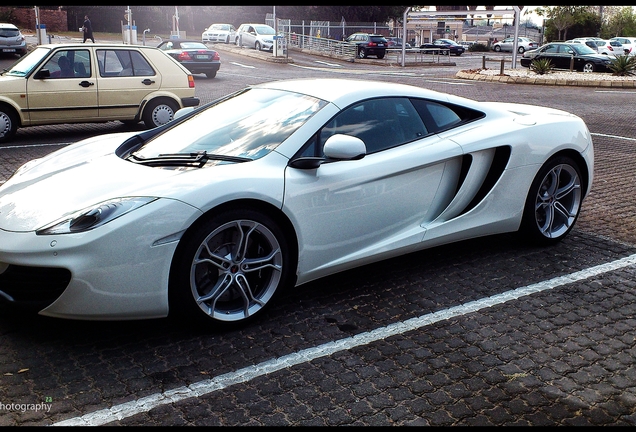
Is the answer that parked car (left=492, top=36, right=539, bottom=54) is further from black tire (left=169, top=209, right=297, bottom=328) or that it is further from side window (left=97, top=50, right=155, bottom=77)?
black tire (left=169, top=209, right=297, bottom=328)

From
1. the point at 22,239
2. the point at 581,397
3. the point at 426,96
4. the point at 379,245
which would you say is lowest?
the point at 581,397

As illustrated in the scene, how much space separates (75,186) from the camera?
3.99m

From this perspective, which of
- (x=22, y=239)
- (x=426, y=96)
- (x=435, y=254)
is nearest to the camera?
(x=22, y=239)

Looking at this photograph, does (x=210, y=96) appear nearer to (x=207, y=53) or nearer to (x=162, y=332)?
(x=207, y=53)

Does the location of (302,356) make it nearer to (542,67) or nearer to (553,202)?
(553,202)

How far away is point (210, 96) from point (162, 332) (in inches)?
563

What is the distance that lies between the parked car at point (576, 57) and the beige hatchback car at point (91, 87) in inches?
895

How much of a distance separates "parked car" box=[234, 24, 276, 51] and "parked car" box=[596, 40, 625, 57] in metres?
19.3

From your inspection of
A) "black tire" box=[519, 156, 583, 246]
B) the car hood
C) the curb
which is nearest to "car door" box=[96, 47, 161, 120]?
the car hood

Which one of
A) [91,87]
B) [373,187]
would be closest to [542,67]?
[91,87]

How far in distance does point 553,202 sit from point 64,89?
792 cm

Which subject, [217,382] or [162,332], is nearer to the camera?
[217,382]

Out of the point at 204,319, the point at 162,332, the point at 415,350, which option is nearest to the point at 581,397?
the point at 415,350

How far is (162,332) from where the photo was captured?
3.87 metres
